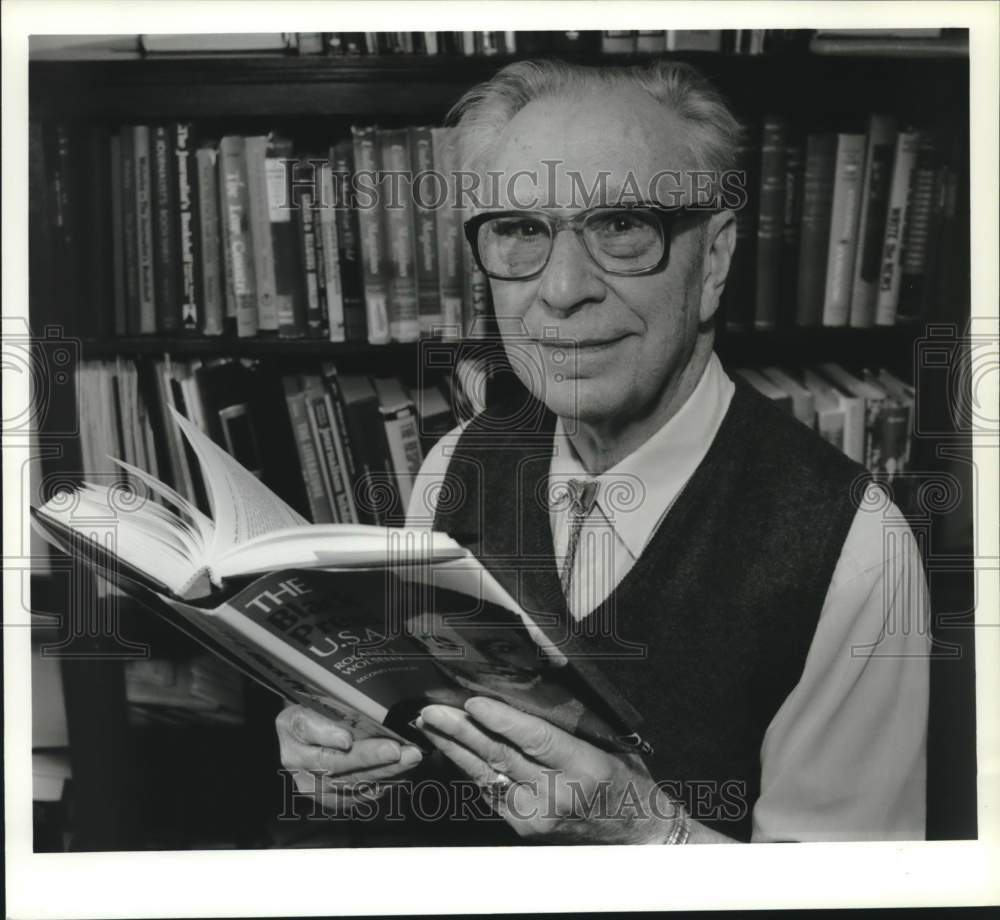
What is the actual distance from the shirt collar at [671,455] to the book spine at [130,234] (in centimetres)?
61

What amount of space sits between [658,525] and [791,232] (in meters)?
0.37

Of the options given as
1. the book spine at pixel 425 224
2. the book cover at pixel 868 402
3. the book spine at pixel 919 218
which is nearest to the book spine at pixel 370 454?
the book spine at pixel 425 224

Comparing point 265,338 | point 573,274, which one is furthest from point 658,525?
point 265,338

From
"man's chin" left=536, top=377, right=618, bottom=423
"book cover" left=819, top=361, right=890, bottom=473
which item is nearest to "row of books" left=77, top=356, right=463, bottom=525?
"man's chin" left=536, top=377, right=618, bottom=423

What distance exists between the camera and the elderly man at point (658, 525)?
119 centimetres

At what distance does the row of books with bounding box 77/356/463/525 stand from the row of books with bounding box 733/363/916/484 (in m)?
0.38

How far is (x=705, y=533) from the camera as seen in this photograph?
1.22 meters

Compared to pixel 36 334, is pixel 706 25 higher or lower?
higher

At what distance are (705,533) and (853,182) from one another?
442 millimetres

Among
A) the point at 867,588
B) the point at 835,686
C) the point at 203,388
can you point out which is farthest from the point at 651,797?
the point at 203,388

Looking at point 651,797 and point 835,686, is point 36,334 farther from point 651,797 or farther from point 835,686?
point 835,686

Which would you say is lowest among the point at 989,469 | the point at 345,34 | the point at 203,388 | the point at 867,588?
the point at 867,588

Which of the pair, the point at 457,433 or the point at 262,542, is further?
the point at 457,433

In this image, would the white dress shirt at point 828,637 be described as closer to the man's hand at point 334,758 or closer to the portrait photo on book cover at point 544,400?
the portrait photo on book cover at point 544,400
